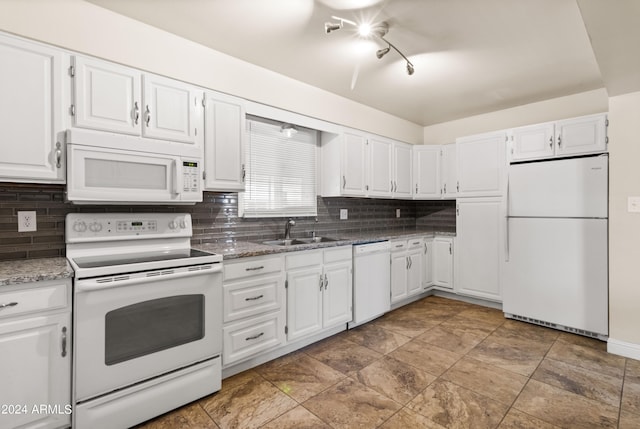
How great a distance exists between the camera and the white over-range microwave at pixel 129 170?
1.90 metres

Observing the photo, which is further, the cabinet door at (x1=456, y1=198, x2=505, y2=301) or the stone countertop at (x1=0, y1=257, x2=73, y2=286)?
the cabinet door at (x1=456, y1=198, x2=505, y2=301)

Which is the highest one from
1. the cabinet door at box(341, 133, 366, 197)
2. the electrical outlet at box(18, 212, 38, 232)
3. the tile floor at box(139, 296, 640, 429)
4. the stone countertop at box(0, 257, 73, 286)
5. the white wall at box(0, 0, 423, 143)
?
the white wall at box(0, 0, 423, 143)

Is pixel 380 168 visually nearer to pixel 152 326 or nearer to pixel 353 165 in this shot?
pixel 353 165

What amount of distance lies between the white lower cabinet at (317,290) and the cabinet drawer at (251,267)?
5.2 inches

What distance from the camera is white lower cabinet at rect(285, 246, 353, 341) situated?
106 inches

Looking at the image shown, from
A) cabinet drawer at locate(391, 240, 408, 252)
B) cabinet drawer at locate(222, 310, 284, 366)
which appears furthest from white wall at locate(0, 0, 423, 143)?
cabinet drawer at locate(222, 310, 284, 366)

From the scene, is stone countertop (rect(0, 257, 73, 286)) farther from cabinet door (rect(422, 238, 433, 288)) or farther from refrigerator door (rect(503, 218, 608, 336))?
refrigerator door (rect(503, 218, 608, 336))

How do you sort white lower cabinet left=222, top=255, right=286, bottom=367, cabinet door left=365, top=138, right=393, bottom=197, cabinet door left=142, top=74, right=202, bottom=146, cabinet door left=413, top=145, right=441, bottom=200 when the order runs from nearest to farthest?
cabinet door left=142, top=74, right=202, bottom=146, white lower cabinet left=222, top=255, right=286, bottom=367, cabinet door left=365, top=138, right=393, bottom=197, cabinet door left=413, top=145, right=441, bottom=200

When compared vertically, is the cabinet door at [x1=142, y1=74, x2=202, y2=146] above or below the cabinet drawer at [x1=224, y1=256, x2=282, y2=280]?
above

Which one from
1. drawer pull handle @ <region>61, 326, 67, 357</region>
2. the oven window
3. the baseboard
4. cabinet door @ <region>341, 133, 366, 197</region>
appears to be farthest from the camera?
cabinet door @ <region>341, 133, 366, 197</region>

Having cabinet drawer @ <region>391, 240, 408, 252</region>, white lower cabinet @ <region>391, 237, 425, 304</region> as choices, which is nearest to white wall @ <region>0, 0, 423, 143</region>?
cabinet drawer @ <region>391, 240, 408, 252</region>

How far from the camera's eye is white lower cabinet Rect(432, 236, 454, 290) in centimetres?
425

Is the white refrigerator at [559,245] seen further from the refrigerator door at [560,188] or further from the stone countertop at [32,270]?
the stone countertop at [32,270]

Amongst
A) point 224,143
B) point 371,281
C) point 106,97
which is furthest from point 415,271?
point 106,97
